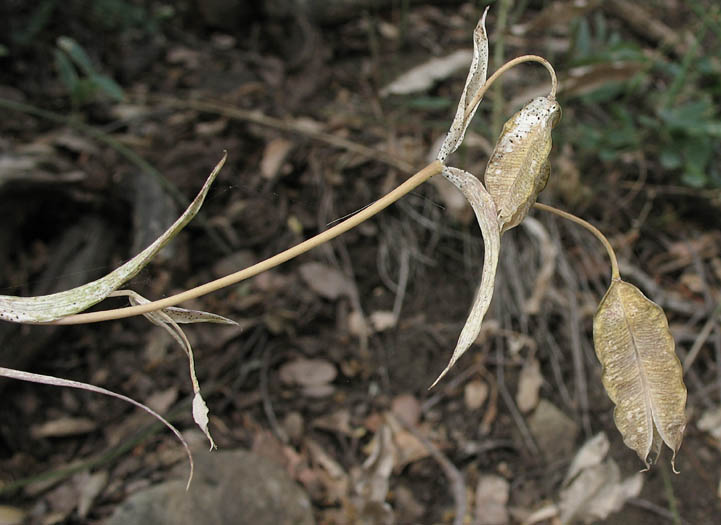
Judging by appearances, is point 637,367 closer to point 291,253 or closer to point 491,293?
point 491,293

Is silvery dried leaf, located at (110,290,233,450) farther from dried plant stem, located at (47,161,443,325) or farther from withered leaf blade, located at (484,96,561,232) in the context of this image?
withered leaf blade, located at (484,96,561,232)

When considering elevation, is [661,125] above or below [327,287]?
above

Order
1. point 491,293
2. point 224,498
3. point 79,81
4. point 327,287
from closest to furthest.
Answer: point 491,293 < point 224,498 < point 327,287 < point 79,81

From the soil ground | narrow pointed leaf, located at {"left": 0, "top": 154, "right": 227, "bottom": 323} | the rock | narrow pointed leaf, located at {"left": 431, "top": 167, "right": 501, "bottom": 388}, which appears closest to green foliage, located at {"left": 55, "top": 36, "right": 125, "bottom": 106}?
the soil ground

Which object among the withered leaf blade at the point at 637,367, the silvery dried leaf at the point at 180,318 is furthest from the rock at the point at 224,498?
the withered leaf blade at the point at 637,367

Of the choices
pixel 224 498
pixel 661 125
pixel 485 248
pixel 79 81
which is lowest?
pixel 224 498

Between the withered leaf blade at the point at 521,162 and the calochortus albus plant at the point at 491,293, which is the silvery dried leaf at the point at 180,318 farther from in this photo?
the withered leaf blade at the point at 521,162

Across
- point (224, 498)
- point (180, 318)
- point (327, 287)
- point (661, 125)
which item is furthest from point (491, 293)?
point (661, 125)

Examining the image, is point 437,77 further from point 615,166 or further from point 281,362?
point 281,362
